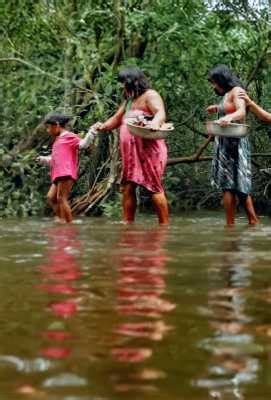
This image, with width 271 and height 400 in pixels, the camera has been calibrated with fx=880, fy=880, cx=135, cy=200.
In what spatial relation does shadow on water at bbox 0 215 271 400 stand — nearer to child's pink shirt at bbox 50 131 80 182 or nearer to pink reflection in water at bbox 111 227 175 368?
pink reflection in water at bbox 111 227 175 368

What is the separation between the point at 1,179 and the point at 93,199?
51.1 inches

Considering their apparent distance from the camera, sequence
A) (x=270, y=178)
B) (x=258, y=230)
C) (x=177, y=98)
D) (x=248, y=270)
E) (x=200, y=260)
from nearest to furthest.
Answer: (x=248, y=270), (x=200, y=260), (x=258, y=230), (x=177, y=98), (x=270, y=178)

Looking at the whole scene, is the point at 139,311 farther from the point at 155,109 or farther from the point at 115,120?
the point at 115,120

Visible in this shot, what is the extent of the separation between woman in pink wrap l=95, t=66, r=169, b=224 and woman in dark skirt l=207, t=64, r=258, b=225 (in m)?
0.51

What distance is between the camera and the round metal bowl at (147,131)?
7449 millimetres

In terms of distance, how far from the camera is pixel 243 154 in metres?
8.04

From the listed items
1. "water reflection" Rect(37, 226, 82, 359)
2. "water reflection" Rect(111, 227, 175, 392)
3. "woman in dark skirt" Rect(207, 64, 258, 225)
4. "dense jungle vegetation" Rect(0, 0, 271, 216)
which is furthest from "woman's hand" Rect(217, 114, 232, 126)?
"dense jungle vegetation" Rect(0, 0, 271, 216)

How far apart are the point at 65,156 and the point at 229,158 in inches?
84.0

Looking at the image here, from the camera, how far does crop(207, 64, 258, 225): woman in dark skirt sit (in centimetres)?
777

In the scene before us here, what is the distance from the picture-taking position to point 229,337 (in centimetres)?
219

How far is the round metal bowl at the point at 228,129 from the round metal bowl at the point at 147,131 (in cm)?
35

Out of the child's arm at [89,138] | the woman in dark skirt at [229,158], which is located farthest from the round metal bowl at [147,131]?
the child's arm at [89,138]

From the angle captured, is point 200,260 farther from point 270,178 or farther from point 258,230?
point 270,178

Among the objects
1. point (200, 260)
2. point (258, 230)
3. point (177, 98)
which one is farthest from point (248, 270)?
point (177, 98)
